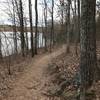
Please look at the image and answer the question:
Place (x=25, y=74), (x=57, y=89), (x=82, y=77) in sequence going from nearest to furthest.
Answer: (x=82, y=77) → (x=57, y=89) → (x=25, y=74)

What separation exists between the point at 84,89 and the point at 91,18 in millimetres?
2001

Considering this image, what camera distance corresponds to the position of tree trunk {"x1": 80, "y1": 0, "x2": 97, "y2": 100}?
6270 millimetres

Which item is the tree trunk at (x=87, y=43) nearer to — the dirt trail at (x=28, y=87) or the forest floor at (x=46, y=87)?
the forest floor at (x=46, y=87)

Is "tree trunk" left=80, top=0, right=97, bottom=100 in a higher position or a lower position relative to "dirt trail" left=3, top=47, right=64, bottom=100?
higher

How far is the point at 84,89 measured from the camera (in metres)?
6.42

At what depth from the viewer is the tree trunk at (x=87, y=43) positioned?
20.6 feet

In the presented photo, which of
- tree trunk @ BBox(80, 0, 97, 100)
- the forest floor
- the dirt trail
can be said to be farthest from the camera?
the dirt trail

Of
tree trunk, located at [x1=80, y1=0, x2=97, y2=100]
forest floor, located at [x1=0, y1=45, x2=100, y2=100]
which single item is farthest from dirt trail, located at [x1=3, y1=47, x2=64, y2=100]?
tree trunk, located at [x1=80, y1=0, x2=97, y2=100]

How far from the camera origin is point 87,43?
6441mm

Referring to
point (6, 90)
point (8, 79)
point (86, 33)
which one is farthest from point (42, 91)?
point (86, 33)

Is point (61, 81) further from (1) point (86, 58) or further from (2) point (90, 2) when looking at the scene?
(2) point (90, 2)

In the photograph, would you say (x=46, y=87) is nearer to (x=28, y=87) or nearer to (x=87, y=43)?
(x=28, y=87)

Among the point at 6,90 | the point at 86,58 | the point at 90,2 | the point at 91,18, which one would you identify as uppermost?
the point at 90,2

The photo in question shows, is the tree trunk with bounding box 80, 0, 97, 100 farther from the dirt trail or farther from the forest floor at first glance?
the dirt trail
